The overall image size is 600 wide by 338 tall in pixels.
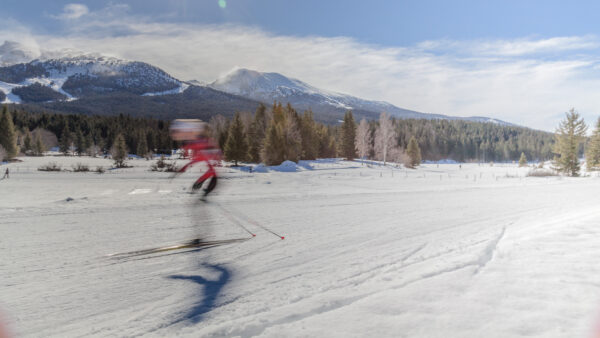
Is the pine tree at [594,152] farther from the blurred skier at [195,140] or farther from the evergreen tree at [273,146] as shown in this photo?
the blurred skier at [195,140]

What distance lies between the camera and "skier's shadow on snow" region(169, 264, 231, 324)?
Result: 337 cm

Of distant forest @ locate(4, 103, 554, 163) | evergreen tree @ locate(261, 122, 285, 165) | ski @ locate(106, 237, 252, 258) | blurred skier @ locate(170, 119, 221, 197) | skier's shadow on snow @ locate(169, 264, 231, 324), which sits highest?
distant forest @ locate(4, 103, 554, 163)

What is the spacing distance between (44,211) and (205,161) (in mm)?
5585

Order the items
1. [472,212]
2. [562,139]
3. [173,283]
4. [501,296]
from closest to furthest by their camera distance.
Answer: [501,296]
[173,283]
[472,212]
[562,139]

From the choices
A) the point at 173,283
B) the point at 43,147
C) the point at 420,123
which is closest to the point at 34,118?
the point at 43,147

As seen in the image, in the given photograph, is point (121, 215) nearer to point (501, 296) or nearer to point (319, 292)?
point (319, 292)

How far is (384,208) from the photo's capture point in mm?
10969

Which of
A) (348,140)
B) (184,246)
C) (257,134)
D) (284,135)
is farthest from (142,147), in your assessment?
(184,246)

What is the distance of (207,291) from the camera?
3.98 m

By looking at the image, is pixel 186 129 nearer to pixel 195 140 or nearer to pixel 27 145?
pixel 195 140

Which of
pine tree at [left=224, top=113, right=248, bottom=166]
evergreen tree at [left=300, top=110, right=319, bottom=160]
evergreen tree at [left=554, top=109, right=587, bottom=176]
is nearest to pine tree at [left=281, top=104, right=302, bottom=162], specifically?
evergreen tree at [left=300, top=110, right=319, bottom=160]

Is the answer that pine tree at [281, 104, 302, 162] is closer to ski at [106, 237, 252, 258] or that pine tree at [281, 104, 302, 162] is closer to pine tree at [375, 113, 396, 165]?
pine tree at [375, 113, 396, 165]

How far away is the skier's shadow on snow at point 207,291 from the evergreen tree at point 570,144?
4556 cm

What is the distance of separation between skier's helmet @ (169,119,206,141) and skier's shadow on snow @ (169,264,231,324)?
3123 mm
